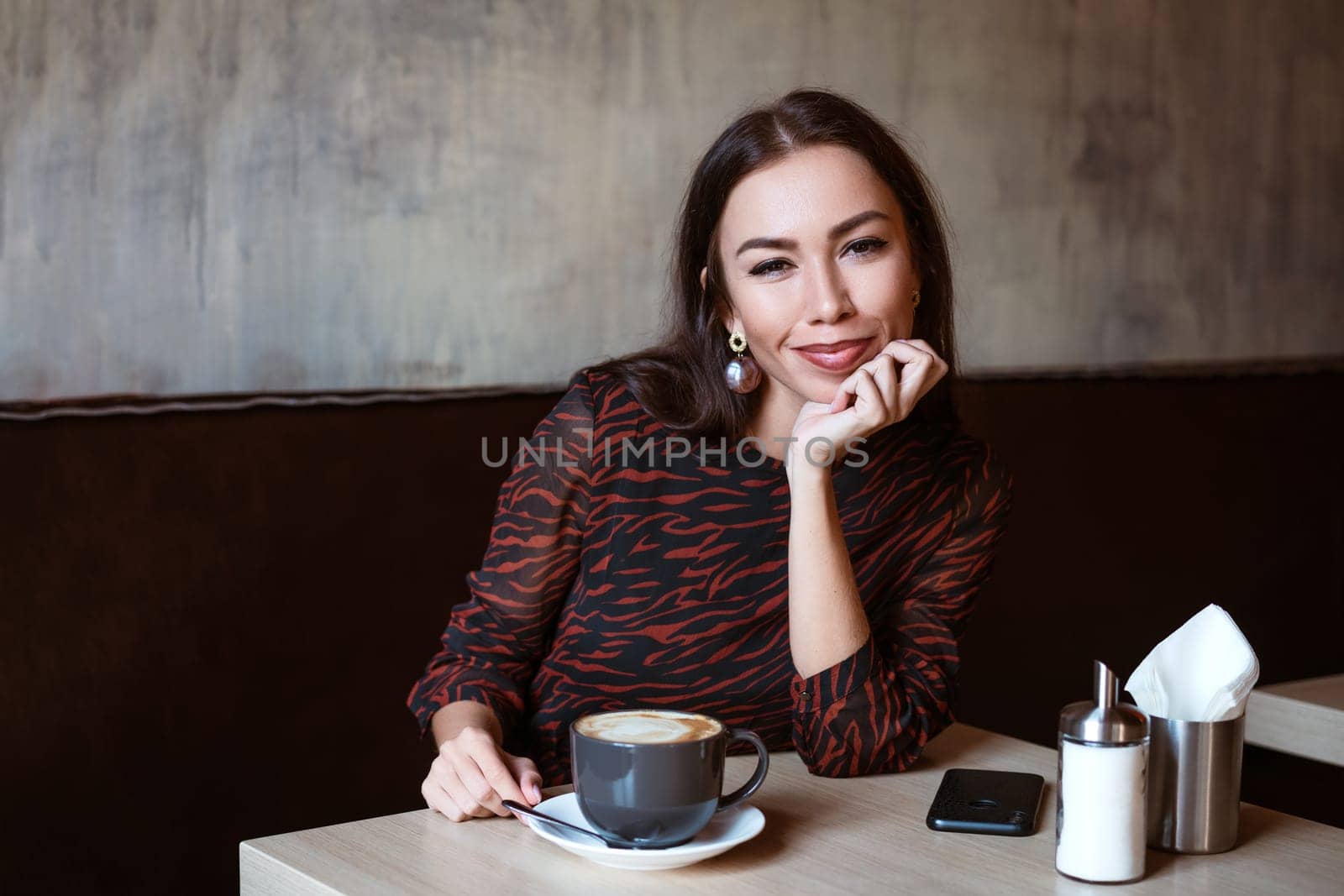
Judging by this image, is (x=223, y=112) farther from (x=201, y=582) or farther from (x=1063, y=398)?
(x=1063, y=398)

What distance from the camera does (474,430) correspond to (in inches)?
70.0

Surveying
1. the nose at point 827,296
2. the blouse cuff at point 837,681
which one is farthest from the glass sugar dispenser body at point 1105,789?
the nose at point 827,296

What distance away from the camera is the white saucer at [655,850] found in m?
0.85

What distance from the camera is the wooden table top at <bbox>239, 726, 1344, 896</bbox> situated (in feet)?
2.78

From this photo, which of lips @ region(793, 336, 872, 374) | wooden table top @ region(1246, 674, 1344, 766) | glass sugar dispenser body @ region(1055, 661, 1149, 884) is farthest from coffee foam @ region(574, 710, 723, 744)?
wooden table top @ region(1246, 674, 1344, 766)

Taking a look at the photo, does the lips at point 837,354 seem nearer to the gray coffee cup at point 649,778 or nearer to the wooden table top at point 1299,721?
the gray coffee cup at point 649,778

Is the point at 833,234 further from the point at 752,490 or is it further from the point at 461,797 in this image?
the point at 461,797

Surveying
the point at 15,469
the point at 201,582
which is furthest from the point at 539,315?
the point at 15,469

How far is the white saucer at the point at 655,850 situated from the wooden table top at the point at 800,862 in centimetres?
1

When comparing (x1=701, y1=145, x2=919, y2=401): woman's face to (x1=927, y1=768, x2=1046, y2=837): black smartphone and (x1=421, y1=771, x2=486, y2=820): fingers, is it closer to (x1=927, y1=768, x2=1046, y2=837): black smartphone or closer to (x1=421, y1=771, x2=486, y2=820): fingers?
(x1=927, y1=768, x2=1046, y2=837): black smartphone

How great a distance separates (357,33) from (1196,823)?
1.48 meters

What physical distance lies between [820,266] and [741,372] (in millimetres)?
176

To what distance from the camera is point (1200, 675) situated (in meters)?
0.94

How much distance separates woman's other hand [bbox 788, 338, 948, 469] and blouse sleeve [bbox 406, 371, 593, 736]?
247 mm
